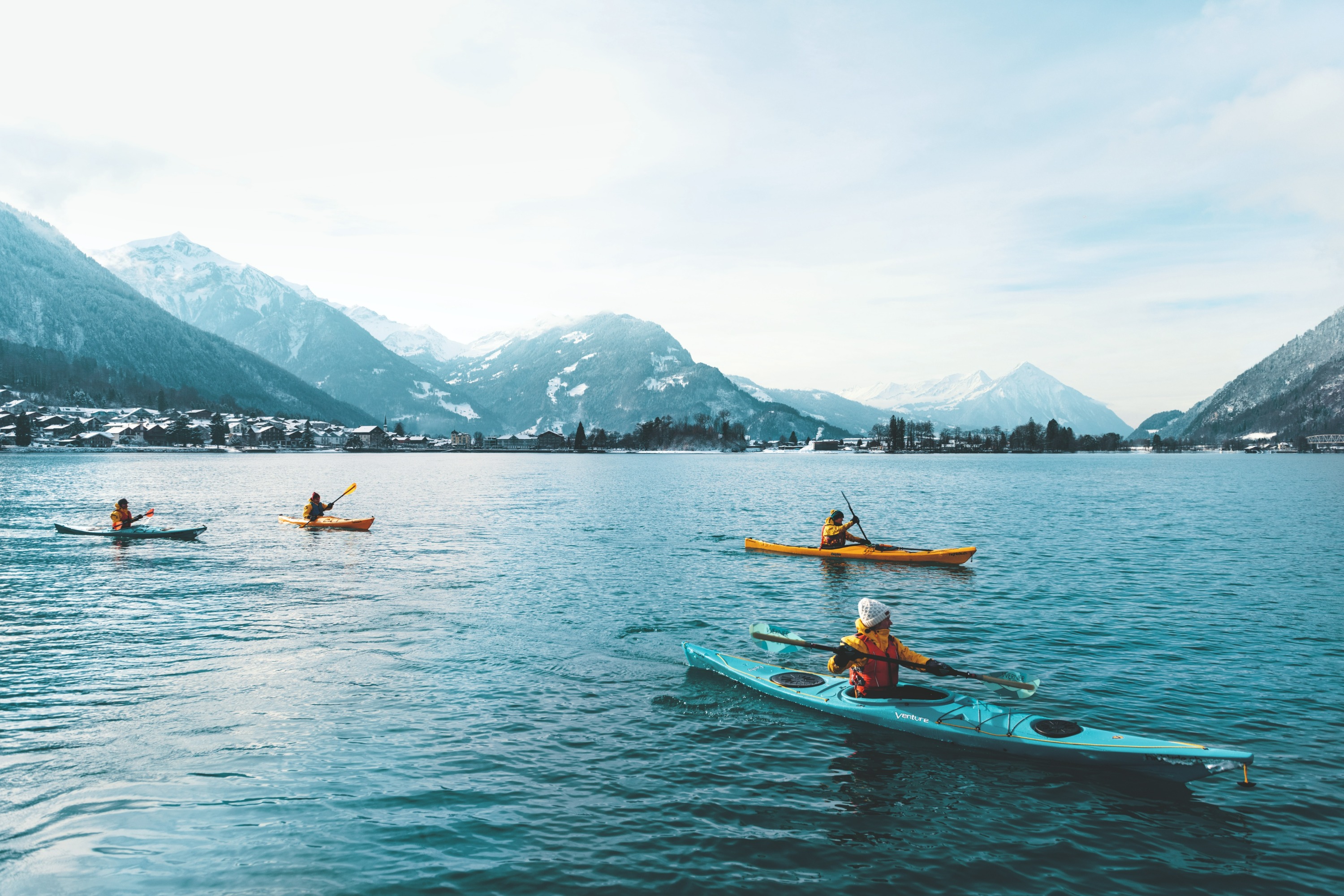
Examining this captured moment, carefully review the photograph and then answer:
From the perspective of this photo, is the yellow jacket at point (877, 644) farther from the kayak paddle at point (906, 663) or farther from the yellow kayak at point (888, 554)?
the yellow kayak at point (888, 554)

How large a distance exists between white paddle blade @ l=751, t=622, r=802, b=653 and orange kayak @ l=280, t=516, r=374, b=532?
34631 mm

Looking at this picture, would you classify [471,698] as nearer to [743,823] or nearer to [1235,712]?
[743,823]

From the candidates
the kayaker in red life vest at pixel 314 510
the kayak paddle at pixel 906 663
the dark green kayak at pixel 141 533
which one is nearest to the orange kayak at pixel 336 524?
the kayaker in red life vest at pixel 314 510

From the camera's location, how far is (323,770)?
14141 mm

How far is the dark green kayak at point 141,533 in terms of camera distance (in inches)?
1734

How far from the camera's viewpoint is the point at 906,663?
16.4m

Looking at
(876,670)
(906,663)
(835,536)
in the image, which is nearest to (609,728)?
(876,670)

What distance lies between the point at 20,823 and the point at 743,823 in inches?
468

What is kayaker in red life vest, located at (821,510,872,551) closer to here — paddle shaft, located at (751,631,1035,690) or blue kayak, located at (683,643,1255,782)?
paddle shaft, located at (751,631,1035,690)

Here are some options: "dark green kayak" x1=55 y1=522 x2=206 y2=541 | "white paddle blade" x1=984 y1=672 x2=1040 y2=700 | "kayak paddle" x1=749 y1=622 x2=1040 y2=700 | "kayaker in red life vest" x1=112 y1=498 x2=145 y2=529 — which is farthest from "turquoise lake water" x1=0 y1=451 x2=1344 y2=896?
"kayaker in red life vest" x1=112 y1=498 x2=145 y2=529

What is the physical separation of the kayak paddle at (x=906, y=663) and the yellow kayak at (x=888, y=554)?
683 inches

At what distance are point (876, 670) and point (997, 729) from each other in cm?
269

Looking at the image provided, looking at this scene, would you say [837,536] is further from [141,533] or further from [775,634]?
[141,533]

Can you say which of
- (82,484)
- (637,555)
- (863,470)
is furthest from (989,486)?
(82,484)
